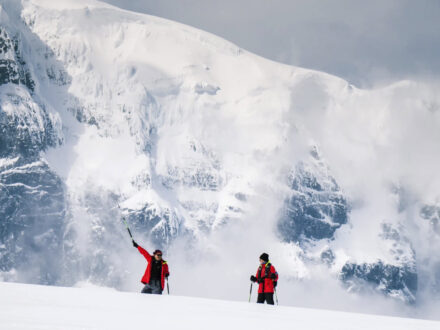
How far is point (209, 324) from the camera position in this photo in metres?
17.8

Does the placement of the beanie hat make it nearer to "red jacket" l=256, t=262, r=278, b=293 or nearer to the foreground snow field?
"red jacket" l=256, t=262, r=278, b=293

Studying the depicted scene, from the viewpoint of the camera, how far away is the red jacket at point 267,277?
29.0 metres

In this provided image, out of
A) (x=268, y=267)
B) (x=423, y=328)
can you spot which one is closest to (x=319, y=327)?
(x=423, y=328)

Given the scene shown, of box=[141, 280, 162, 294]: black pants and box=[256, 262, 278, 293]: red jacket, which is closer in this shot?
box=[141, 280, 162, 294]: black pants

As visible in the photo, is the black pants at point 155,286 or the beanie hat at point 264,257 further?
the black pants at point 155,286

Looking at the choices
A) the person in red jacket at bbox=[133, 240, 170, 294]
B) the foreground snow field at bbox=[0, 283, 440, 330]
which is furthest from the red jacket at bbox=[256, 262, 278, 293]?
the person in red jacket at bbox=[133, 240, 170, 294]

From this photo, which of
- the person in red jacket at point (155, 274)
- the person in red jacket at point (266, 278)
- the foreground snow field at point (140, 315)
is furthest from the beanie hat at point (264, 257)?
A: the person in red jacket at point (155, 274)

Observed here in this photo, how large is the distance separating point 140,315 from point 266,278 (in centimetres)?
1166

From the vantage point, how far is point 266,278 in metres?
29.2

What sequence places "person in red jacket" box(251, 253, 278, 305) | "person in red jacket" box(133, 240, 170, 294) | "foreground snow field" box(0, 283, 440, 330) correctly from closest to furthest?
1. "foreground snow field" box(0, 283, 440, 330)
2. "person in red jacket" box(133, 240, 170, 294)
3. "person in red jacket" box(251, 253, 278, 305)

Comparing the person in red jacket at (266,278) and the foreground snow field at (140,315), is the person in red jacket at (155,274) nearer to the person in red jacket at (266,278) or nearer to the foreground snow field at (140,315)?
the person in red jacket at (266,278)

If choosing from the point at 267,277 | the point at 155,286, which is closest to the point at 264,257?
the point at 267,277

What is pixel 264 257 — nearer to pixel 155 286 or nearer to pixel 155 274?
pixel 155 274

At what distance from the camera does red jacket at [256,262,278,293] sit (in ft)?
95.2
